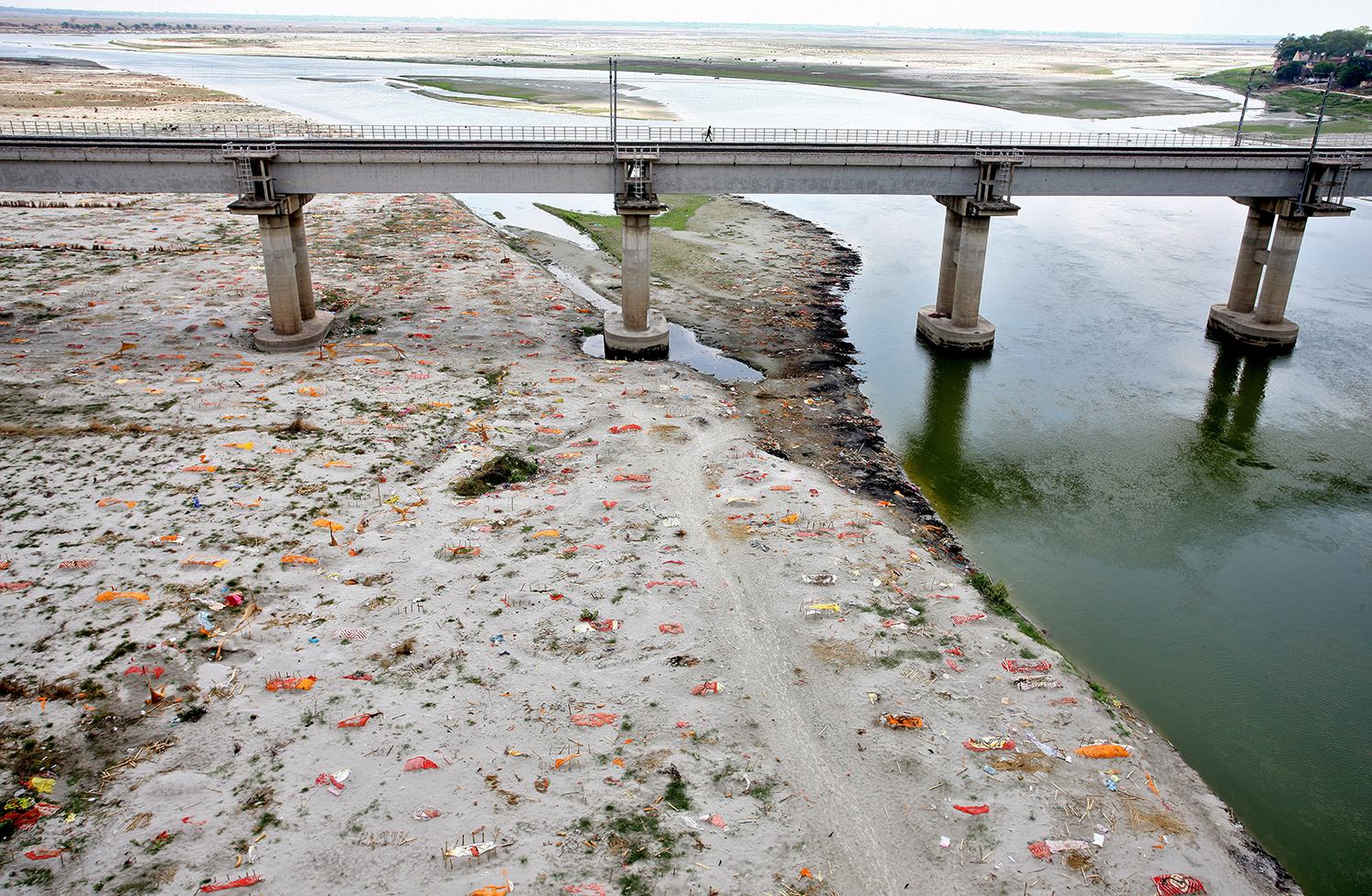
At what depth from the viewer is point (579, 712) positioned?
16938 millimetres

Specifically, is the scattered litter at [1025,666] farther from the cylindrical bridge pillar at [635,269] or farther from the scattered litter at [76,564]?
the cylindrical bridge pillar at [635,269]

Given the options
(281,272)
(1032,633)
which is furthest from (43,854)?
(281,272)

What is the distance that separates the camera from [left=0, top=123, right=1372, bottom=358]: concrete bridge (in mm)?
33500

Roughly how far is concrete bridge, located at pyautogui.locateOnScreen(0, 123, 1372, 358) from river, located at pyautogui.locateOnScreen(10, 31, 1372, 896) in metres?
4.45

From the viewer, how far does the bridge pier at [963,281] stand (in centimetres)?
3840

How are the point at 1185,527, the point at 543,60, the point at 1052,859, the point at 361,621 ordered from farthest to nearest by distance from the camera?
1. the point at 543,60
2. the point at 1185,527
3. the point at 361,621
4. the point at 1052,859

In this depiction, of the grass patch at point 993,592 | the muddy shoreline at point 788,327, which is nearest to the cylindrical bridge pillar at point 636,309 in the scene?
the muddy shoreline at point 788,327

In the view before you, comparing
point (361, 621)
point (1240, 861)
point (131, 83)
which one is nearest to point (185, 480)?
point (361, 621)

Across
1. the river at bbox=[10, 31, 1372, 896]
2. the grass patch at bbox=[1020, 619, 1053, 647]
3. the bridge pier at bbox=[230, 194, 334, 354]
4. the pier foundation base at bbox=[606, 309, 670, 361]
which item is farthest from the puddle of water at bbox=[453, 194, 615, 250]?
the grass patch at bbox=[1020, 619, 1053, 647]

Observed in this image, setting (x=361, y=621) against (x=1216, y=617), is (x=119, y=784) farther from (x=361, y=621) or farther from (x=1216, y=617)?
(x=1216, y=617)

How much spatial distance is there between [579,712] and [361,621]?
18.8ft

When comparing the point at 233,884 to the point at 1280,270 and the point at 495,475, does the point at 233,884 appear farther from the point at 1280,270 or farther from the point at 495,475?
the point at 1280,270

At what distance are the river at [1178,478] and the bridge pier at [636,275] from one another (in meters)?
9.85

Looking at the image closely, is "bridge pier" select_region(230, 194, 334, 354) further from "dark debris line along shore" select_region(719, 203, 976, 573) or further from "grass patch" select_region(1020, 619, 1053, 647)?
"grass patch" select_region(1020, 619, 1053, 647)
